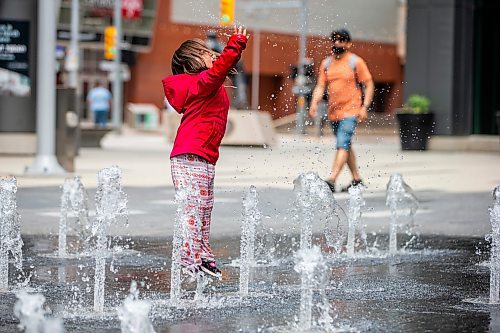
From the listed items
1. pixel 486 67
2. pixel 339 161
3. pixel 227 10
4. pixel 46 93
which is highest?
pixel 227 10

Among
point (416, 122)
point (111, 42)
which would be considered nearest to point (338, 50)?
point (416, 122)

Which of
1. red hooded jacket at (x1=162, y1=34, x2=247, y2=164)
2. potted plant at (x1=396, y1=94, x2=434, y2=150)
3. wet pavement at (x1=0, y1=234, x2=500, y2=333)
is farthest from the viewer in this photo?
potted plant at (x1=396, y1=94, x2=434, y2=150)

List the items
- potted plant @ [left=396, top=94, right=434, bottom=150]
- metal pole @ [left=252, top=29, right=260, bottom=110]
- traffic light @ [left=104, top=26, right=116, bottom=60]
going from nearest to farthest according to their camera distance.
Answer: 1. potted plant @ [left=396, top=94, right=434, bottom=150]
2. traffic light @ [left=104, top=26, right=116, bottom=60]
3. metal pole @ [left=252, top=29, right=260, bottom=110]

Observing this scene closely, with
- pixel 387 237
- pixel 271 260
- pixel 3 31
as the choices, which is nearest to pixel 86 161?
pixel 3 31

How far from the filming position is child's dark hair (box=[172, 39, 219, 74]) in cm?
744

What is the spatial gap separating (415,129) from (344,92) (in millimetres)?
13511

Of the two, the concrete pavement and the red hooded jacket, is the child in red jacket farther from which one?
the concrete pavement

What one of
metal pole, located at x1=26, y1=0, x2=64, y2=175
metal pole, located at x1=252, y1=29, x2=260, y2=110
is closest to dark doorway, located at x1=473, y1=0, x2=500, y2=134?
metal pole, located at x1=26, y1=0, x2=64, y2=175

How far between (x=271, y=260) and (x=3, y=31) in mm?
12633

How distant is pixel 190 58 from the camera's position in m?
7.45

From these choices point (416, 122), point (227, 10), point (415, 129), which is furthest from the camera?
point (227, 10)

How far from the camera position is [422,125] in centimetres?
2725

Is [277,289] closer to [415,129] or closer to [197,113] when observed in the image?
[197,113]

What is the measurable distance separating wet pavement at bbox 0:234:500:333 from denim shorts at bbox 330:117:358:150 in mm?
3913
